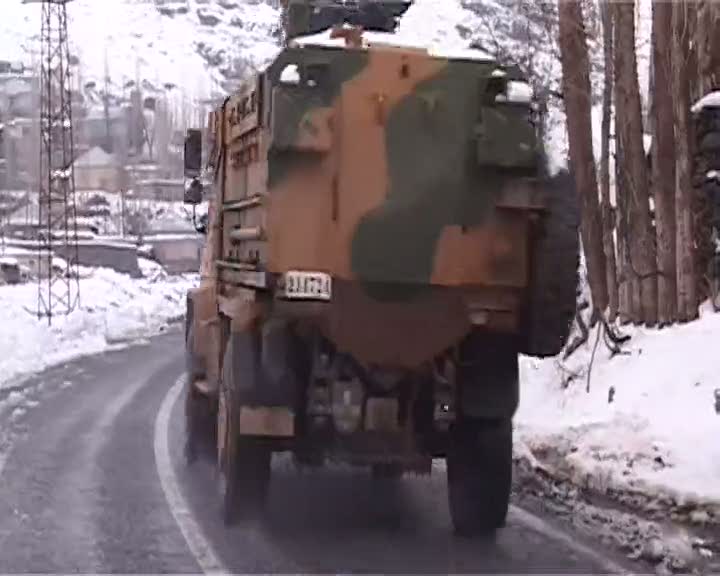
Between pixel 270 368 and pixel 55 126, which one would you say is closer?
pixel 270 368

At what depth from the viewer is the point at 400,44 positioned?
9.82m

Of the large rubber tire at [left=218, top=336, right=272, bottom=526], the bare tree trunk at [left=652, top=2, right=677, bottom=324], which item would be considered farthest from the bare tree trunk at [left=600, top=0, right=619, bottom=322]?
the large rubber tire at [left=218, top=336, right=272, bottom=526]

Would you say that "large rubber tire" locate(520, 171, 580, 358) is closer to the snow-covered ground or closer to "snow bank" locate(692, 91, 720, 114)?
the snow-covered ground

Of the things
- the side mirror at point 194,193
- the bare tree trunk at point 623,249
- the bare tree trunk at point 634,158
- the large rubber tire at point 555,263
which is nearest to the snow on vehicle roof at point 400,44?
the large rubber tire at point 555,263

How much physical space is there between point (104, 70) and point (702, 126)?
132 metres

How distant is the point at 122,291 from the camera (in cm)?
4781

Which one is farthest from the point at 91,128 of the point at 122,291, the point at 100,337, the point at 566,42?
the point at 566,42

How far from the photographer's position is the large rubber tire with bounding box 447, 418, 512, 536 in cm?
996

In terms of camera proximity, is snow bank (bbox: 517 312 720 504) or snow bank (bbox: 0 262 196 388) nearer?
snow bank (bbox: 517 312 720 504)

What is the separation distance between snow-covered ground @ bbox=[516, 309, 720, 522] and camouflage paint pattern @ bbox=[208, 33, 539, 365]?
2548 millimetres

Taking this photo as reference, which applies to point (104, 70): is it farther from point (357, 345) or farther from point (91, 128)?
point (357, 345)

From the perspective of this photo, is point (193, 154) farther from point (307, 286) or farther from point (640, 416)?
point (307, 286)

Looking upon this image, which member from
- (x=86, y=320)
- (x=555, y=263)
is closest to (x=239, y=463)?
(x=555, y=263)

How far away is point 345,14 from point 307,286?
11.4 ft
